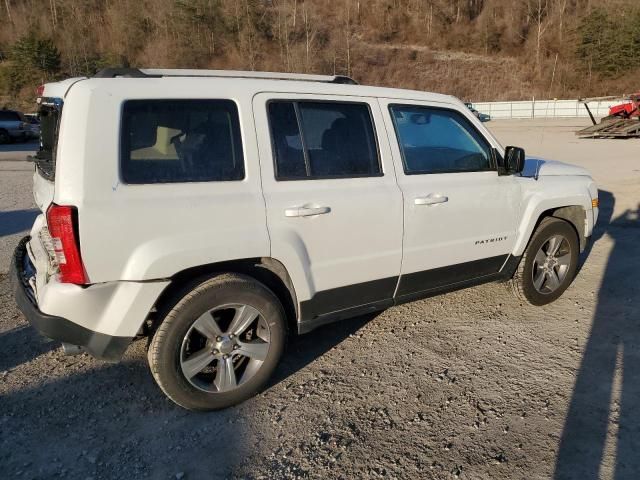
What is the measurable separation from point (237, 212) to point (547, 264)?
118 inches

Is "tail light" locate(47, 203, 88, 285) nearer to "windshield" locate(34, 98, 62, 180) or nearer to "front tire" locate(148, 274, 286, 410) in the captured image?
"windshield" locate(34, 98, 62, 180)

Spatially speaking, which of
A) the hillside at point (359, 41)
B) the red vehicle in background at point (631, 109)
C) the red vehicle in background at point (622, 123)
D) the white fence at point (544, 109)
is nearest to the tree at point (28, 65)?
the hillside at point (359, 41)

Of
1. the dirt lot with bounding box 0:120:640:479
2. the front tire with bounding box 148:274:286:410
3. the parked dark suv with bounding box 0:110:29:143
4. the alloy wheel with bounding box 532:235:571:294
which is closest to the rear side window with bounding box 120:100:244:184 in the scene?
the front tire with bounding box 148:274:286:410

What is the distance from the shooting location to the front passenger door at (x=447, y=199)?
340cm

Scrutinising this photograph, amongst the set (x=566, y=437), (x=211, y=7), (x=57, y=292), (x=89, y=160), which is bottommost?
(x=566, y=437)

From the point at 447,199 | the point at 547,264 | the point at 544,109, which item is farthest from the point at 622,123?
the point at 544,109

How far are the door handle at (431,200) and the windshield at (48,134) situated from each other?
224cm

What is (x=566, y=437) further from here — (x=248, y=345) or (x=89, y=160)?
(x=89, y=160)

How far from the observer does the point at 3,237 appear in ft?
21.5

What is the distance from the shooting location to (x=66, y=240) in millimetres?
2424

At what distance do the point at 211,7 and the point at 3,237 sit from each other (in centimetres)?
8166

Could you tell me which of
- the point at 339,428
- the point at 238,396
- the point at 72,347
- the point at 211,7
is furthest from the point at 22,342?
the point at 211,7

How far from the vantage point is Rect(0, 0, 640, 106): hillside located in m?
63.3

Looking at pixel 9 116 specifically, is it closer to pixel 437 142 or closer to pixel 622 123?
pixel 437 142
